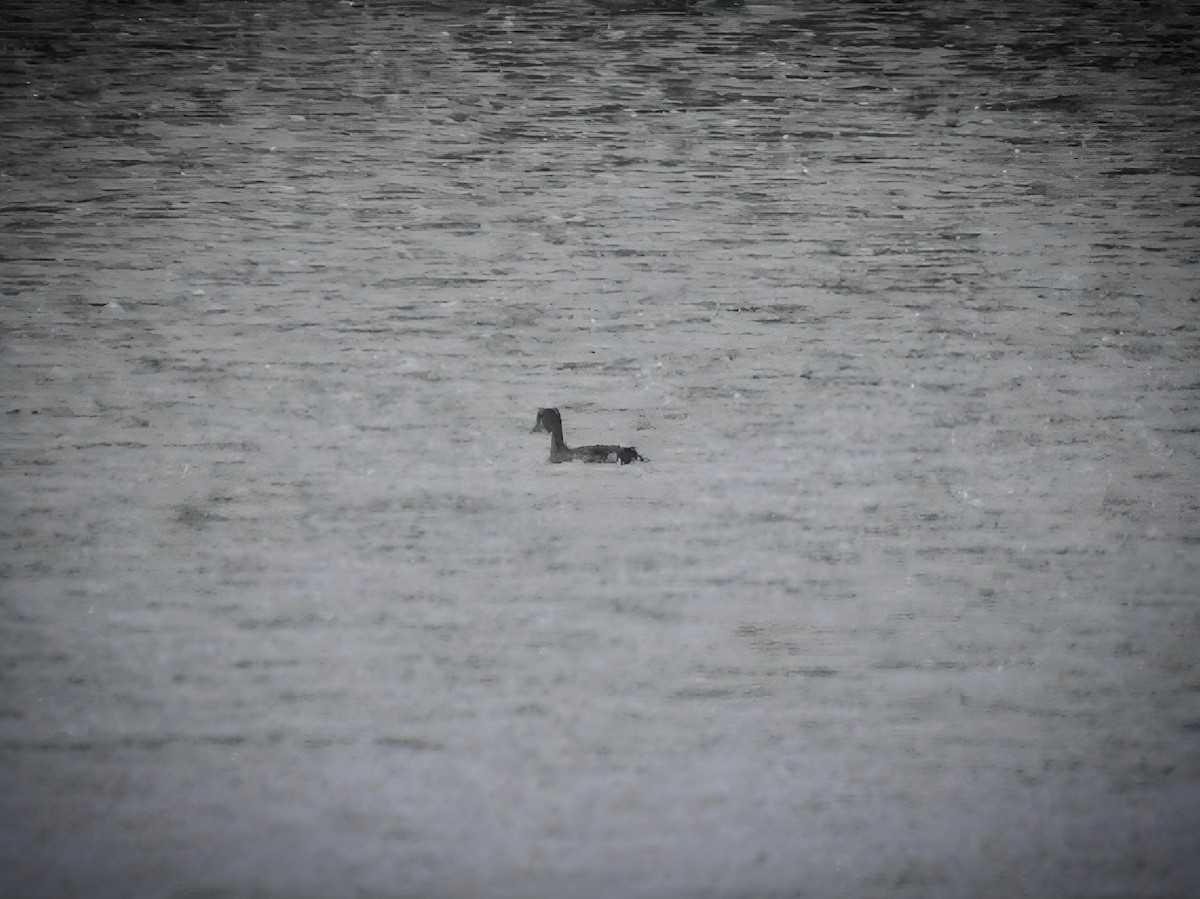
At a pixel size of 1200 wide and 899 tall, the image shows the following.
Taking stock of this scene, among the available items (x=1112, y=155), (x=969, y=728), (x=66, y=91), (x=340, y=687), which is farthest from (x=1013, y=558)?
(x=66, y=91)

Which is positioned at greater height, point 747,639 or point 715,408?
point 715,408

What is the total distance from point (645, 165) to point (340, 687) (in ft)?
2.67

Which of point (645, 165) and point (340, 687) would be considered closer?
point (340, 687)

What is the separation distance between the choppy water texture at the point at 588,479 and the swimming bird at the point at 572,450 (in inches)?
0.7

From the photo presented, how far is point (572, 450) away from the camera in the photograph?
1164 millimetres

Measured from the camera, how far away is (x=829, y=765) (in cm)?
114

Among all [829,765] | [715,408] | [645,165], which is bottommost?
[829,765]

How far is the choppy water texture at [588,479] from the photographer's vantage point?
113 cm

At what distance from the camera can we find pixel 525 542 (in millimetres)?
1155

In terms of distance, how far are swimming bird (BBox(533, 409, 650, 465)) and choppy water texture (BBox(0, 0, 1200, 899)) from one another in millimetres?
17

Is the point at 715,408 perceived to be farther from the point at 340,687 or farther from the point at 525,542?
the point at 340,687

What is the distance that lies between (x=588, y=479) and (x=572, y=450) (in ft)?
0.14

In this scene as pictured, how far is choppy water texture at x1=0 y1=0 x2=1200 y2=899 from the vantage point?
1133mm

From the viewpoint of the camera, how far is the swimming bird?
1.16 meters
